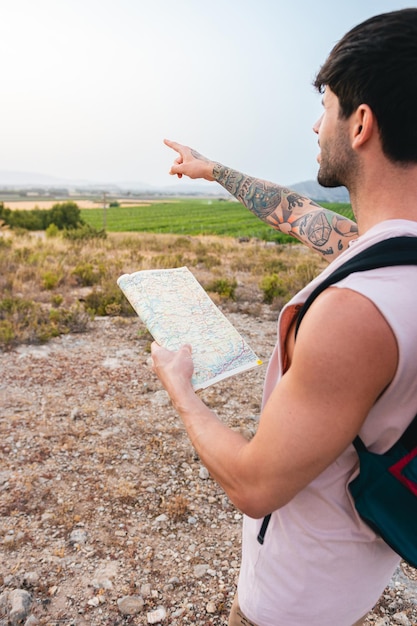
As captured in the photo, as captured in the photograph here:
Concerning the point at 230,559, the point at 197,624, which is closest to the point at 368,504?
the point at 197,624

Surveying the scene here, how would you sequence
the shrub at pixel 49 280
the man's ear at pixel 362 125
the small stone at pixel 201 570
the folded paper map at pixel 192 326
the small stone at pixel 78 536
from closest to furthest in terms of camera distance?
the man's ear at pixel 362 125
the folded paper map at pixel 192 326
the small stone at pixel 201 570
the small stone at pixel 78 536
the shrub at pixel 49 280

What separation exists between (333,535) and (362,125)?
724 millimetres

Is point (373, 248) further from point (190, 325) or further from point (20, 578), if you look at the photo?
point (20, 578)

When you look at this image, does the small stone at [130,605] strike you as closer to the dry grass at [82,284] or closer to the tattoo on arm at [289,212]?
the tattoo on arm at [289,212]

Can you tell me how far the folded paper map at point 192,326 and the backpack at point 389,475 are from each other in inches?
14.3

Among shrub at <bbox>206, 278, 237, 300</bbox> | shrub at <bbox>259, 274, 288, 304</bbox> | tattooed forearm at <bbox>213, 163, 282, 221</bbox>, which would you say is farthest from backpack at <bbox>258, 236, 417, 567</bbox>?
shrub at <bbox>259, 274, 288, 304</bbox>

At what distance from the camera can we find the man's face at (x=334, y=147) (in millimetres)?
827

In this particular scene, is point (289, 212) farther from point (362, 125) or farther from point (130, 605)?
point (130, 605)

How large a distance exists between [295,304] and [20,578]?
2286 mm

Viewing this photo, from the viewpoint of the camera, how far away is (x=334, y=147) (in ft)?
2.80

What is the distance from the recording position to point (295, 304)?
763 mm

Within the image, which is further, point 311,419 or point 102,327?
point 102,327

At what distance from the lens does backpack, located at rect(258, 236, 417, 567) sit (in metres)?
0.68

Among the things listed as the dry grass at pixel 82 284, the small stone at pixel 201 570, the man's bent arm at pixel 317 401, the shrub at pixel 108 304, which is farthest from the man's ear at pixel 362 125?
the shrub at pixel 108 304
